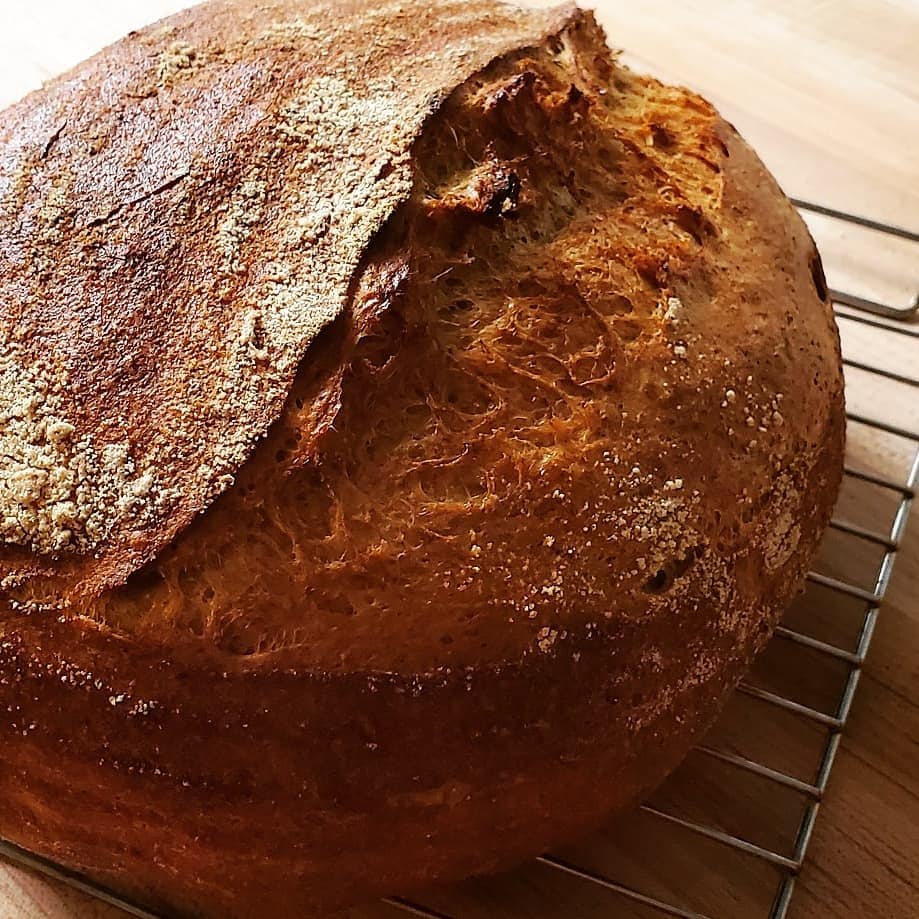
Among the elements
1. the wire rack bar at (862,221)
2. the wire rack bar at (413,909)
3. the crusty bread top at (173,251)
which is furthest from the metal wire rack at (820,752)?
the crusty bread top at (173,251)

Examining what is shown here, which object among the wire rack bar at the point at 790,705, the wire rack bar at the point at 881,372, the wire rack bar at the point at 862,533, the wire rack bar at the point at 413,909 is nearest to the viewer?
the wire rack bar at the point at 413,909

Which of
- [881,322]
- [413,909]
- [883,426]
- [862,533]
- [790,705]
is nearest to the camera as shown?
[413,909]

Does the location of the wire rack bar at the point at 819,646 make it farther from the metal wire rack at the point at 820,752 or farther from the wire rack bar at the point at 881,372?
the wire rack bar at the point at 881,372

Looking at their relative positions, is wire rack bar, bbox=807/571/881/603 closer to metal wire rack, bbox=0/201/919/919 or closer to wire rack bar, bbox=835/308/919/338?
metal wire rack, bbox=0/201/919/919

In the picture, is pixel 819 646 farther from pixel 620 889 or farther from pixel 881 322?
pixel 881 322

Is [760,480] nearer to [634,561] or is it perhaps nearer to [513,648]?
[634,561]

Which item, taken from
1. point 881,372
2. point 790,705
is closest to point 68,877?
point 790,705
